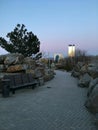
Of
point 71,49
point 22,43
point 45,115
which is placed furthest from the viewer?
point 71,49

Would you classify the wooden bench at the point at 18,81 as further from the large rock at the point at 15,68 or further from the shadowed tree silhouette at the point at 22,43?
the shadowed tree silhouette at the point at 22,43

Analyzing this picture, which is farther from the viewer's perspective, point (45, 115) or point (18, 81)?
point (18, 81)

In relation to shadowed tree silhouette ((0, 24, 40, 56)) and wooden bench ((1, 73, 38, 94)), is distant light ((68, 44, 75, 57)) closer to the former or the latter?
shadowed tree silhouette ((0, 24, 40, 56))

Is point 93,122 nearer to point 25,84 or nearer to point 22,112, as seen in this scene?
point 22,112

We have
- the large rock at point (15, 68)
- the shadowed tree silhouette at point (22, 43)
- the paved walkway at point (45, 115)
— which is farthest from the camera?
the shadowed tree silhouette at point (22, 43)

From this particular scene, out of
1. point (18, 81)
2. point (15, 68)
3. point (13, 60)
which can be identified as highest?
point (13, 60)

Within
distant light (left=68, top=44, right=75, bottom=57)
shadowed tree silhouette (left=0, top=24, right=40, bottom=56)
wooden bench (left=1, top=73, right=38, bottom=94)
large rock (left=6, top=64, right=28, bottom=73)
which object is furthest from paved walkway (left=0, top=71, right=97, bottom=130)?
distant light (left=68, top=44, right=75, bottom=57)

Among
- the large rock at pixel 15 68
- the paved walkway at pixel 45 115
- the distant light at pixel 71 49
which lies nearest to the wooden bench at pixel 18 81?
the large rock at pixel 15 68

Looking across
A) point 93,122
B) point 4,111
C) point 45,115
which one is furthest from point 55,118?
point 4,111

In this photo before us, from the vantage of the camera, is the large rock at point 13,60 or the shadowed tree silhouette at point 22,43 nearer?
the large rock at point 13,60

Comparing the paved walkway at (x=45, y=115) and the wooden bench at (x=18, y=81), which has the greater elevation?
the wooden bench at (x=18, y=81)

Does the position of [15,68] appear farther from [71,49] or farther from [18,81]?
[71,49]

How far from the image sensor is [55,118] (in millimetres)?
7004

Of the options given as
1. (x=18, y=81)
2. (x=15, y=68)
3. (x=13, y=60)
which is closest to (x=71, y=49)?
(x=13, y=60)
